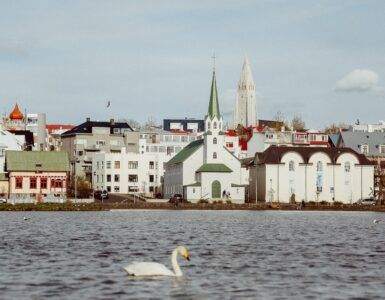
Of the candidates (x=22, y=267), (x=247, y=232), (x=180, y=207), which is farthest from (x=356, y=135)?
(x=22, y=267)

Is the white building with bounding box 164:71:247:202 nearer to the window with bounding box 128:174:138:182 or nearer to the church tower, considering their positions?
the church tower

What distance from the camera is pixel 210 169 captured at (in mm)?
166750

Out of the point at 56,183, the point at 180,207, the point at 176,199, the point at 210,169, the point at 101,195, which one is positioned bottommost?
the point at 180,207

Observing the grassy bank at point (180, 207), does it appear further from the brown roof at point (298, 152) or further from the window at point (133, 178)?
the window at point (133, 178)

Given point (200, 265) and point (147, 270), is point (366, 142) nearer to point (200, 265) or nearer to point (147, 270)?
point (200, 265)

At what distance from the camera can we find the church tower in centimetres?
17100

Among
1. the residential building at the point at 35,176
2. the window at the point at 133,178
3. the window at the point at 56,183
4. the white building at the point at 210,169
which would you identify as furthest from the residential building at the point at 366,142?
the window at the point at 56,183

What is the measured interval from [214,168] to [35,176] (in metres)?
29.8

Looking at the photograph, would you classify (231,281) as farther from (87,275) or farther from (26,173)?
(26,173)

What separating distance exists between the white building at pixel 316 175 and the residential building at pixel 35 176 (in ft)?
108

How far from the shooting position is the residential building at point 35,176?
161250 mm

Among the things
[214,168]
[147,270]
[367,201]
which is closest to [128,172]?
[214,168]

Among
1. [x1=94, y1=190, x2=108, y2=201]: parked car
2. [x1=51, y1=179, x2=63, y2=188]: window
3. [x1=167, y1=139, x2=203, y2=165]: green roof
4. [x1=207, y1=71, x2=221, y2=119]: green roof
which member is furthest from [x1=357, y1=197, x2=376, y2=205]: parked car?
[x1=51, y1=179, x2=63, y2=188]: window

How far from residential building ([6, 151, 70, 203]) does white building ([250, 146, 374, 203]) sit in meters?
32.9
